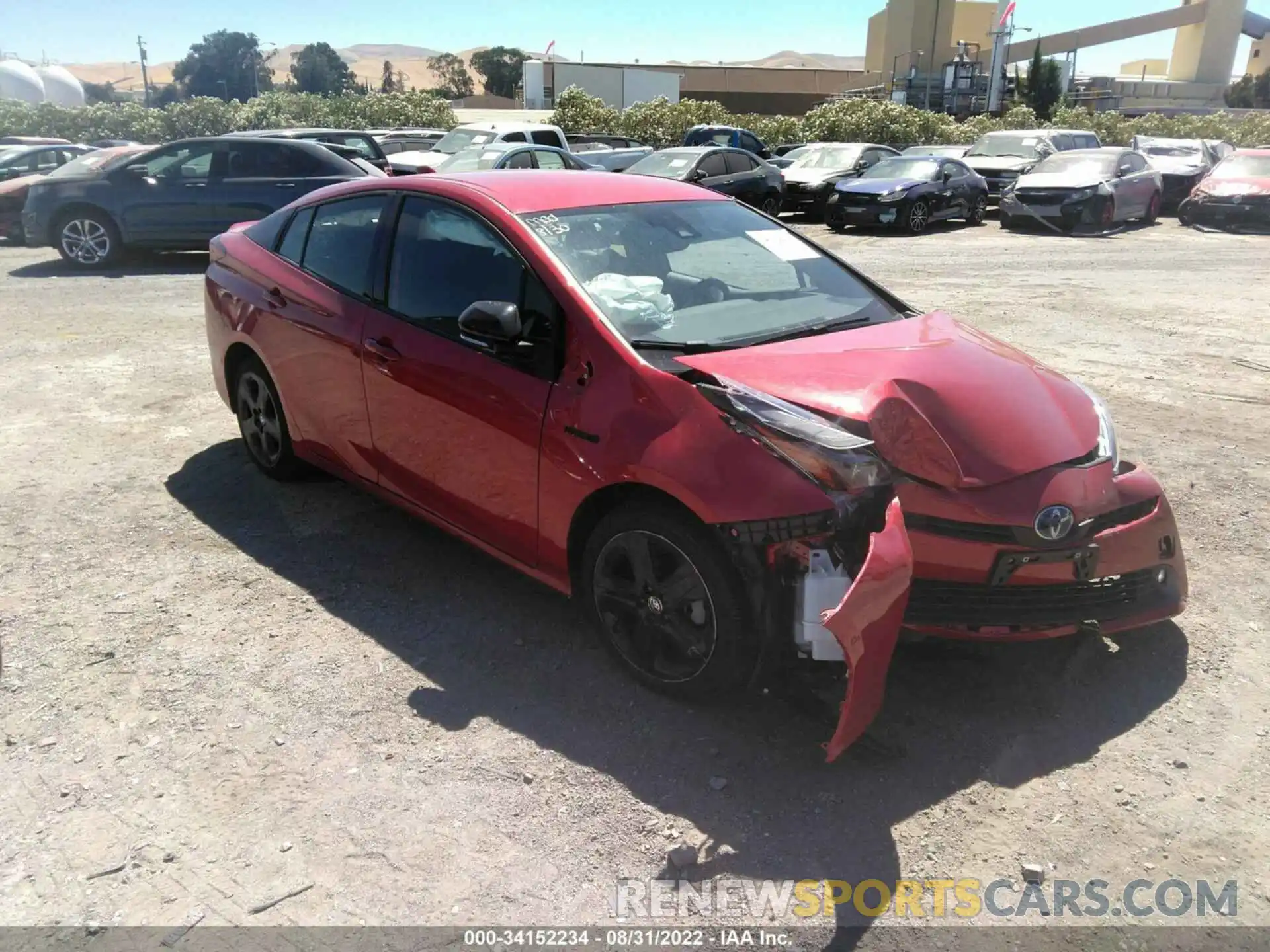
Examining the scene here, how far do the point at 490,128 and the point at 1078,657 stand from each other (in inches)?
728

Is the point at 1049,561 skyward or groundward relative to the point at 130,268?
skyward

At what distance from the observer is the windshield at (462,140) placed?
19281mm

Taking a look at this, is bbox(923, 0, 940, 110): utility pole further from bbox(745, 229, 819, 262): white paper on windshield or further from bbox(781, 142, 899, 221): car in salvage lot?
bbox(745, 229, 819, 262): white paper on windshield

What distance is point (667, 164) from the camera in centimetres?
1742

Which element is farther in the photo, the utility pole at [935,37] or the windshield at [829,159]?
the utility pole at [935,37]

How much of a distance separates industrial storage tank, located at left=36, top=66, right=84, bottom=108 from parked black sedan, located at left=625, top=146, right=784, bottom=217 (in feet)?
225

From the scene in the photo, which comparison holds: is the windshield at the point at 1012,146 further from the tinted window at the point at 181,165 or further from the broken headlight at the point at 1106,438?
the broken headlight at the point at 1106,438

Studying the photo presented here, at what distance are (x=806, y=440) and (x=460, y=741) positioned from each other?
1.49 meters

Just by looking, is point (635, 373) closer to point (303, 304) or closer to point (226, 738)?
point (226, 738)

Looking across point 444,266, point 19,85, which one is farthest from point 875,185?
point 19,85

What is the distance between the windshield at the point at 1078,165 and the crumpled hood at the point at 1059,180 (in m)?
0.03

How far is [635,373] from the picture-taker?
332cm

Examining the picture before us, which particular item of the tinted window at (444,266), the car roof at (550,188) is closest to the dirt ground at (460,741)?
the tinted window at (444,266)

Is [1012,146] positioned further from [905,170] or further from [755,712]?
[755,712]
